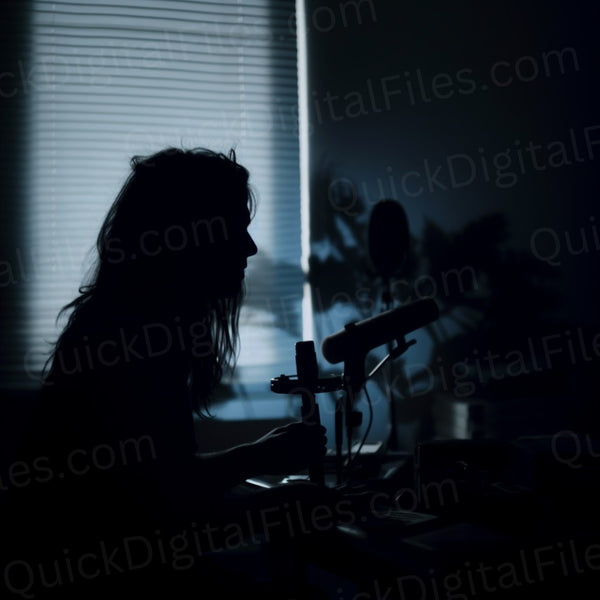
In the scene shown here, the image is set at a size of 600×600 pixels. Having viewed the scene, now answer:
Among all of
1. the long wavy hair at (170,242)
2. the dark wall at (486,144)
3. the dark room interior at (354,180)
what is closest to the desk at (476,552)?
the long wavy hair at (170,242)

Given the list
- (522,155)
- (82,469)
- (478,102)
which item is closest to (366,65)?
Answer: (478,102)

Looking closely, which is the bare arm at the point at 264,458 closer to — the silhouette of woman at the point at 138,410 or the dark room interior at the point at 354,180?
the silhouette of woman at the point at 138,410

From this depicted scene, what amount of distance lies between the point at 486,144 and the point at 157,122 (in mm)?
1321

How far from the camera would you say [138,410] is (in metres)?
1.03

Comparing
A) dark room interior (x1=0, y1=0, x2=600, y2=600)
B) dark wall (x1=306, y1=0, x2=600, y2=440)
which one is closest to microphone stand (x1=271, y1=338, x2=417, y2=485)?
dark room interior (x1=0, y1=0, x2=600, y2=600)

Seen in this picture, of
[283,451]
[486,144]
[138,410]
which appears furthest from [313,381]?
[486,144]

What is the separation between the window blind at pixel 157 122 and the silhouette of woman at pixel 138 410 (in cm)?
119

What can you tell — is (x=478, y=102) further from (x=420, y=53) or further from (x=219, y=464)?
Answer: (x=219, y=464)

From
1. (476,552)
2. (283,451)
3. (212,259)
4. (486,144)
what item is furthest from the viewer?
(486,144)

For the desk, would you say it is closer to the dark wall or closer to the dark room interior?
the dark room interior

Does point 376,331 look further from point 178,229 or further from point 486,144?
point 486,144

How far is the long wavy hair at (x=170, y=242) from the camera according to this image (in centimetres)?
115

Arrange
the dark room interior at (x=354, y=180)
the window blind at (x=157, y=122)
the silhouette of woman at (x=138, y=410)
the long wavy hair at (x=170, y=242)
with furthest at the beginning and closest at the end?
1. the window blind at (x=157, y=122)
2. the dark room interior at (x=354, y=180)
3. the long wavy hair at (x=170, y=242)
4. the silhouette of woman at (x=138, y=410)

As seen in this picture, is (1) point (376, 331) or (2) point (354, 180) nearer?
(1) point (376, 331)
